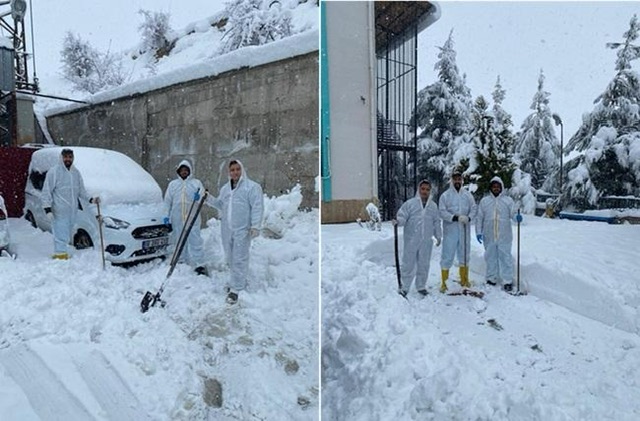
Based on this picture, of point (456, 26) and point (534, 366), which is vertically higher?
point (456, 26)

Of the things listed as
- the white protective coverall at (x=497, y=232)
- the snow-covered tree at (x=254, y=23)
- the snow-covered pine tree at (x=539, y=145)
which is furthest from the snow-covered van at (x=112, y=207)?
the snow-covered pine tree at (x=539, y=145)

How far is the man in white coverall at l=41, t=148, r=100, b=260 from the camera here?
1.16 m

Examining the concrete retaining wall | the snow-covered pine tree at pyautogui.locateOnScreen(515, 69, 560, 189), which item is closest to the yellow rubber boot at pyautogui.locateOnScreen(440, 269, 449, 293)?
the snow-covered pine tree at pyautogui.locateOnScreen(515, 69, 560, 189)

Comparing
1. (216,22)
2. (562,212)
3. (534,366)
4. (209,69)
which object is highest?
(216,22)

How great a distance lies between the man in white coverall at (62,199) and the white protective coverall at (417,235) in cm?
93

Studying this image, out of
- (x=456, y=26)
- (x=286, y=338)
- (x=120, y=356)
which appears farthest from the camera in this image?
(x=456, y=26)

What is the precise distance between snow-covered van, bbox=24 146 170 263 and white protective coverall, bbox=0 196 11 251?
5 cm

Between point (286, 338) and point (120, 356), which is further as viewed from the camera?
point (286, 338)

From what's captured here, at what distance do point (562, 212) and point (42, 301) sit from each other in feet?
4.92

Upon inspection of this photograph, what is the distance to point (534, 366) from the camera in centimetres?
121

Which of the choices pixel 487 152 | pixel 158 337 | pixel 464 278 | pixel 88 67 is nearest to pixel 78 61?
pixel 88 67

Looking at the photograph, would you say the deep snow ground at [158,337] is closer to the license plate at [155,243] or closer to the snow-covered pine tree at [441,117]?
the license plate at [155,243]

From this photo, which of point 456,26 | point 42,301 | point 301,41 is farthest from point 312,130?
point 42,301

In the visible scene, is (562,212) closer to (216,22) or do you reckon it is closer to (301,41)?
(301,41)
